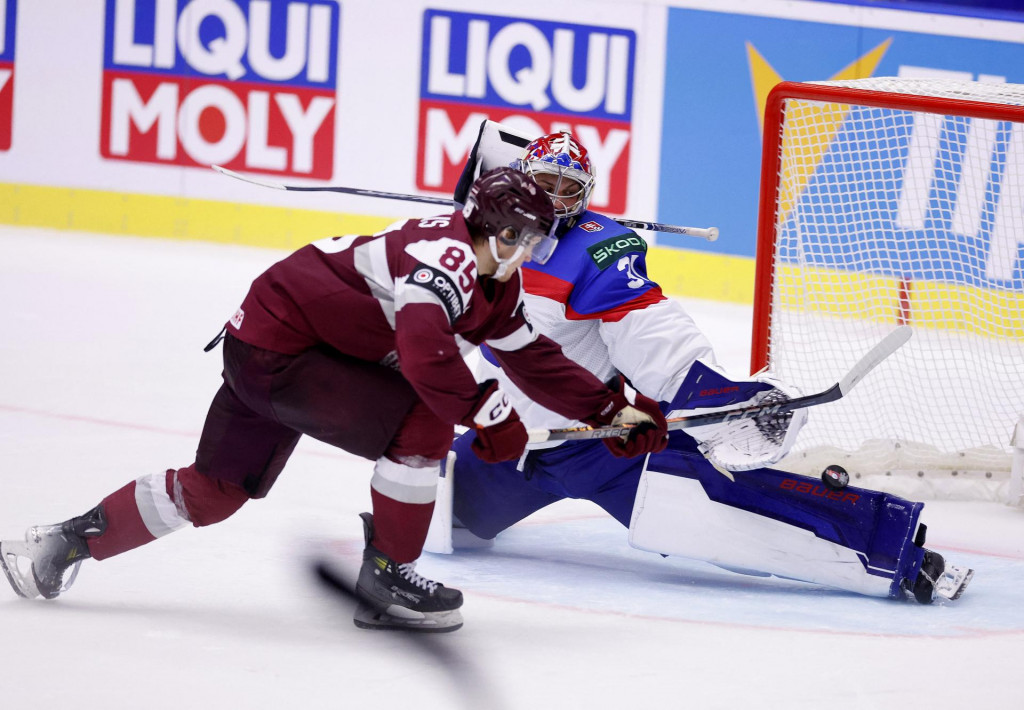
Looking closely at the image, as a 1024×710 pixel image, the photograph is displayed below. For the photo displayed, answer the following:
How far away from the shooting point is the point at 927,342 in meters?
4.56

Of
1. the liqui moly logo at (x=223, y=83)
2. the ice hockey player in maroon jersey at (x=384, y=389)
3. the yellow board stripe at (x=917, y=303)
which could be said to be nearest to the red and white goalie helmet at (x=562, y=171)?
the ice hockey player in maroon jersey at (x=384, y=389)

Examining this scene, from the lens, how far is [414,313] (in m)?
2.11

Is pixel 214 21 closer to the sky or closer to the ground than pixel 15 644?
closer to the sky

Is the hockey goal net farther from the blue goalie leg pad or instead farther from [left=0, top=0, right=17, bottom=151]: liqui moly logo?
[left=0, top=0, right=17, bottom=151]: liqui moly logo

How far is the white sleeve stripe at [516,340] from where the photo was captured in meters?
2.40

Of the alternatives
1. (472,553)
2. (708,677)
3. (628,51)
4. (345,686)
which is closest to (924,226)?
(628,51)

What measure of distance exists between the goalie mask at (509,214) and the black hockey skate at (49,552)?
0.89 metres

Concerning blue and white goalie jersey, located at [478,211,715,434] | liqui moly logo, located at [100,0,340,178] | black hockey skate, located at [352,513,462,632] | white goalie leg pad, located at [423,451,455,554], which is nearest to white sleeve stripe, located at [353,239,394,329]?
black hockey skate, located at [352,513,462,632]

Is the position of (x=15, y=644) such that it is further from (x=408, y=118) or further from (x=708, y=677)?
(x=408, y=118)

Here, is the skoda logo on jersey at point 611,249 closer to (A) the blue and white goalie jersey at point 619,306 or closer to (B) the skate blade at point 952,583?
(A) the blue and white goalie jersey at point 619,306

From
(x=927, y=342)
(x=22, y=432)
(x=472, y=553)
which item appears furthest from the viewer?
(x=927, y=342)

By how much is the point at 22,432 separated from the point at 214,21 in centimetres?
415

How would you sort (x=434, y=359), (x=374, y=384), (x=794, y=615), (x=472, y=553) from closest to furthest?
(x=434, y=359) < (x=374, y=384) < (x=794, y=615) < (x=472, y=553)

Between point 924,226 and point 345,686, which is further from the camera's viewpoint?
point 924,226
